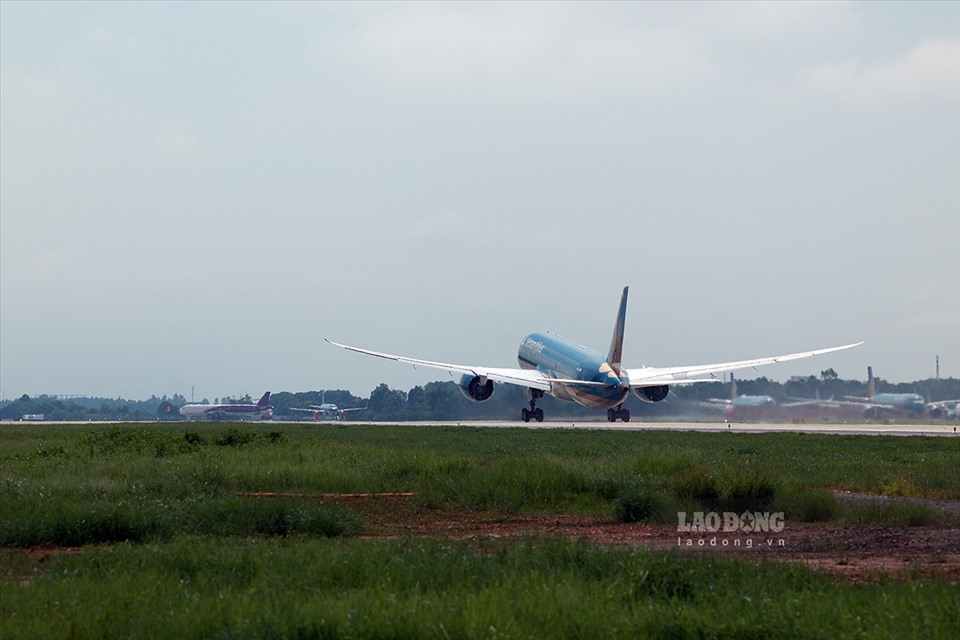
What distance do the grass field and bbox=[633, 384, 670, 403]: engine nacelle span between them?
47111mm

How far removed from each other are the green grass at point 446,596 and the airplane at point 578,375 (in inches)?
2173

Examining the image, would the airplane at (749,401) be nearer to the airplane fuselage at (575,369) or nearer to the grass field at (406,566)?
the airplane fuselage at (575,369)

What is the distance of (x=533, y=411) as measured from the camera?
7500cm

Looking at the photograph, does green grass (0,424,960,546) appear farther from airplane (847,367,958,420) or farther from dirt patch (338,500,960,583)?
airplane (847,367,958,420)

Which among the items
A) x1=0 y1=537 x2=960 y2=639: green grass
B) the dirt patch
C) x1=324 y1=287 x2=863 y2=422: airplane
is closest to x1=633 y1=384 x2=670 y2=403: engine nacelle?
x1=324 y1=287 x2=863 y2=422: airplane

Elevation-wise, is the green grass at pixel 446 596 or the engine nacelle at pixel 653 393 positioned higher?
the engine nacelle at pixel 653 393

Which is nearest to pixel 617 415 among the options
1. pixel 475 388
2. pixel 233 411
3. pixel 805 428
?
pixel 475 388

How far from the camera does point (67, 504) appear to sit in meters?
16.1

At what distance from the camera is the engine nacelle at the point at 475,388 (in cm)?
7256

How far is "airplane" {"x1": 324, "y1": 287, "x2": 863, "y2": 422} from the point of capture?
67312 millimetres

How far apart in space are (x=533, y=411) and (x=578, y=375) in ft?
24.9

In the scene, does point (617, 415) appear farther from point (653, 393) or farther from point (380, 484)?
point (380, 484)

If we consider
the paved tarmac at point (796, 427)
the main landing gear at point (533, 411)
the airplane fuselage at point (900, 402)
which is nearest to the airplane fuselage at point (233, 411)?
the paved tarmac at point (796, 427)

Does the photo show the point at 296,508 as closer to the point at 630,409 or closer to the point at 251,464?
the point at 251,464
